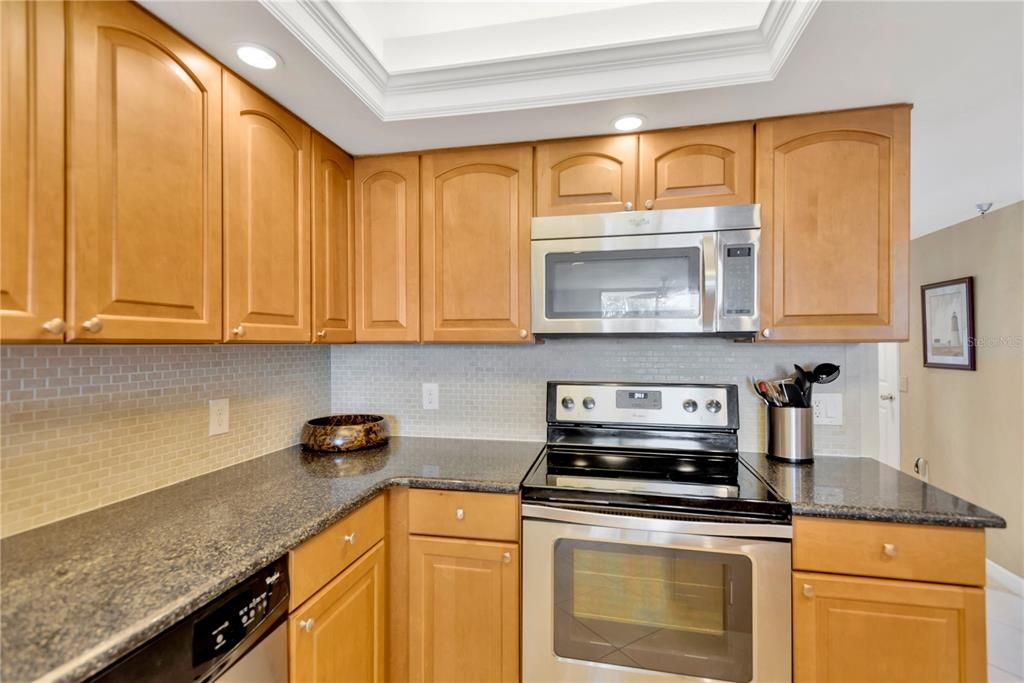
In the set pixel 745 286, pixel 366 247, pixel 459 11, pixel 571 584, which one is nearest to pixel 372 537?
pixel 571 584

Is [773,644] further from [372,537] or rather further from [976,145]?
[976,145]

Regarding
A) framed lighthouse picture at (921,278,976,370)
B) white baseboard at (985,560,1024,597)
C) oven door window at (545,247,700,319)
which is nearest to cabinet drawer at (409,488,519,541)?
oven door window at (545,247,700,319)

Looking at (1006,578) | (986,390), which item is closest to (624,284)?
(986,390)

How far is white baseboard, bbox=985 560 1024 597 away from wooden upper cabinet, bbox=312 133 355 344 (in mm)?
3877

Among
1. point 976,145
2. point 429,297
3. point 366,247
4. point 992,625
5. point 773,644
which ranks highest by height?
point 976,145

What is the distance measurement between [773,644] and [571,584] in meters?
0.57

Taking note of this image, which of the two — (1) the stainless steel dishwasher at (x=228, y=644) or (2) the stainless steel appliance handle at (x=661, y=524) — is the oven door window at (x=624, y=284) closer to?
(2) the stainless steel appliance handle at (x=661, y=524)

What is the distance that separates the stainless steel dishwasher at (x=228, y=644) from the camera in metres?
0.74

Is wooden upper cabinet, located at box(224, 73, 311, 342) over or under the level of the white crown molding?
under

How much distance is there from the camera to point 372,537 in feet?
4.62

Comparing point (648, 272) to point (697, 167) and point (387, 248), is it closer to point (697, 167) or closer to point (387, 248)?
point (697, 167)

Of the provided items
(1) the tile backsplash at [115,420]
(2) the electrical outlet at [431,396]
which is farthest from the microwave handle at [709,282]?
(1) the tile backsplash at [115,420]

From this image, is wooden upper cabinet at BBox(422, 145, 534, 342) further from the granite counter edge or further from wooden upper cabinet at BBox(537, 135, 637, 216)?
the granite counter edge

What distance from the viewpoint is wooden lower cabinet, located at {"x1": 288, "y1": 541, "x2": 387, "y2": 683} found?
1085 mm
